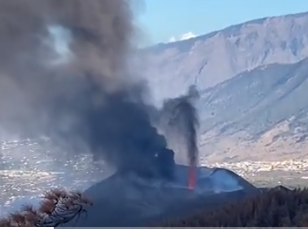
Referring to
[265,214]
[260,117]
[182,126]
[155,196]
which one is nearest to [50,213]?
[265,214]

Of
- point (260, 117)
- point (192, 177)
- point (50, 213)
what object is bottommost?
point (50, 213)

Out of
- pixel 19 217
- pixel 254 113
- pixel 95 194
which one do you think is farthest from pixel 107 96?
pixel 254 113

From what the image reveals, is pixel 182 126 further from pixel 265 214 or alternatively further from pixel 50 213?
pixel 265 214

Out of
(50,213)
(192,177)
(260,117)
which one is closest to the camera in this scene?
(50,213)

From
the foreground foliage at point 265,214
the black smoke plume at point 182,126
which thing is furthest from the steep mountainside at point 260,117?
the foreground foliage at point 265,214

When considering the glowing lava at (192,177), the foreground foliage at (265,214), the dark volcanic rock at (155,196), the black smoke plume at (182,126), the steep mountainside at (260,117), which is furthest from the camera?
the steep mountainside at (260,117)

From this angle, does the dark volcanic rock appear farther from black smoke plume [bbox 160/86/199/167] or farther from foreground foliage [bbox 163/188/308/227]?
foreground foliage [bbox 163/188/308/227]

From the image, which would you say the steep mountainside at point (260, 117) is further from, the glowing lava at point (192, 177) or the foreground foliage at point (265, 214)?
the foreground foliage at point (265, 214)
